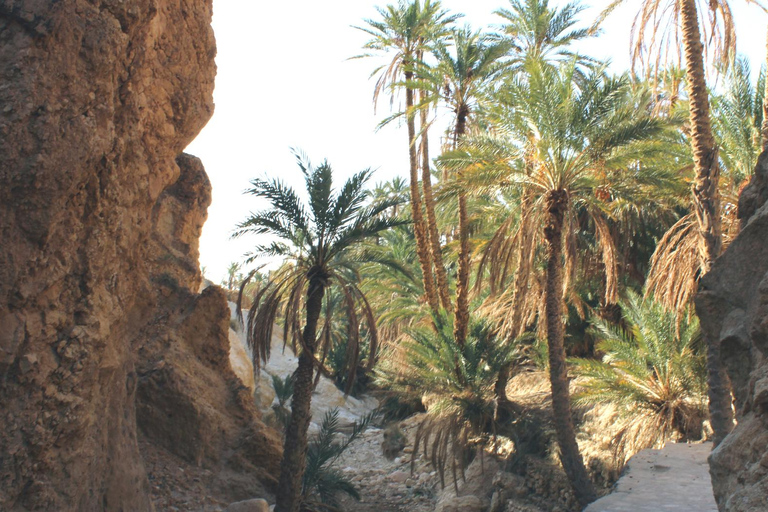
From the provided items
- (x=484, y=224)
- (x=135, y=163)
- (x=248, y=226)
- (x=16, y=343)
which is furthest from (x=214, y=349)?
(x=484, y=224)

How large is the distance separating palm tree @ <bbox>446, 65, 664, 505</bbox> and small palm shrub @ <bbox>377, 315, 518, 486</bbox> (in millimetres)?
→ 4109

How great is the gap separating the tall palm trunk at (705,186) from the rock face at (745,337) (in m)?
5.44

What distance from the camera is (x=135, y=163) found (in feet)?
24.4

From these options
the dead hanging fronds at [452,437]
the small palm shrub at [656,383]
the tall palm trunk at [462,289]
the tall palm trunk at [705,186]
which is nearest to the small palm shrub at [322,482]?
the dead hanging fronds at [452,437]

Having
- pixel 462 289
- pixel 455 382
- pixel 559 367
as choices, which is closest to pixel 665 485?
pixel 559 367

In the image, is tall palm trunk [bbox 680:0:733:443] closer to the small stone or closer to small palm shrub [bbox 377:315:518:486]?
small palm shrub [bbox 377:315:518:486]

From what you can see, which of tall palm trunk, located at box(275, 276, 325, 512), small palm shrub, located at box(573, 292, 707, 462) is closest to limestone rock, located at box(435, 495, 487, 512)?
small palm shrub, located at box(573, 292, 707, 462)

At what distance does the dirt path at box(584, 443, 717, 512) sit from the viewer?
8.79 m

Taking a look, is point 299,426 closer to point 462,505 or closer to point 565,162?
point 462,505

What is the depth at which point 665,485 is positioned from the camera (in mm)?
9750

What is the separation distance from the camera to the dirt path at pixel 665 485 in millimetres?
8789

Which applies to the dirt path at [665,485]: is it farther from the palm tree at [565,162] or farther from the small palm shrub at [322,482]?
the small palm shrub at [322,482]

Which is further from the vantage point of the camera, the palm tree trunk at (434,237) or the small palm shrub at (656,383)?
the palm tree trunk at (434,237)

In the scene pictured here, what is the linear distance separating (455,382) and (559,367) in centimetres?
470
